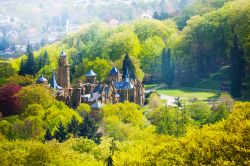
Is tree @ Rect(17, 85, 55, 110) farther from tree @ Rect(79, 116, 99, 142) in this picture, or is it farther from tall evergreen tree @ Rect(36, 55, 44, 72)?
tall evergreen tree @ Rect(36, 55, 44, 72)

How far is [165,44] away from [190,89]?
18.4 metres

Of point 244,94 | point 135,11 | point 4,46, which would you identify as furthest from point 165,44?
point 135,11

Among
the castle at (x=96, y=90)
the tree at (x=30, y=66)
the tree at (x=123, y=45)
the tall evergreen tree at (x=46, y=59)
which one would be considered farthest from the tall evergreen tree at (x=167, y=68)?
the tall evergreen tree at (x=46, y=59)

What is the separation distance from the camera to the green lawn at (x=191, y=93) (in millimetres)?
70275

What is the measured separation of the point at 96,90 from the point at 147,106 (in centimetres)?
655

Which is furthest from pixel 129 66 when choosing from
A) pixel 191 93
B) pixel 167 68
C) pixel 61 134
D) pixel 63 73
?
pixel 61 134

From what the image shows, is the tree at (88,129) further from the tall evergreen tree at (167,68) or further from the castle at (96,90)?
the tall evergreen tree at (167,68)

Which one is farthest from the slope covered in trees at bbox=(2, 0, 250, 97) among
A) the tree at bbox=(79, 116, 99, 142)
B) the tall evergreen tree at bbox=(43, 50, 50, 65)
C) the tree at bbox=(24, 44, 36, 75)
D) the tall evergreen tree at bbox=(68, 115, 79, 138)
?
the tall evergreen tree at bbox=(68, 115, 79, 138)

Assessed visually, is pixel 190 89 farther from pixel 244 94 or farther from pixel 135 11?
Result: pixel 135 11

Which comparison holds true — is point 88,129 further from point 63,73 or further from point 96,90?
point 63,73

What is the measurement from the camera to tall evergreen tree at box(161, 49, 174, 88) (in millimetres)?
80875

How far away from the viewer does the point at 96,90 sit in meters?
65.5

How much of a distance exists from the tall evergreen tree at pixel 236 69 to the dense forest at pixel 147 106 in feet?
0.39

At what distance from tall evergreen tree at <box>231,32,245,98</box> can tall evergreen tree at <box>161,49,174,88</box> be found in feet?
42.7
